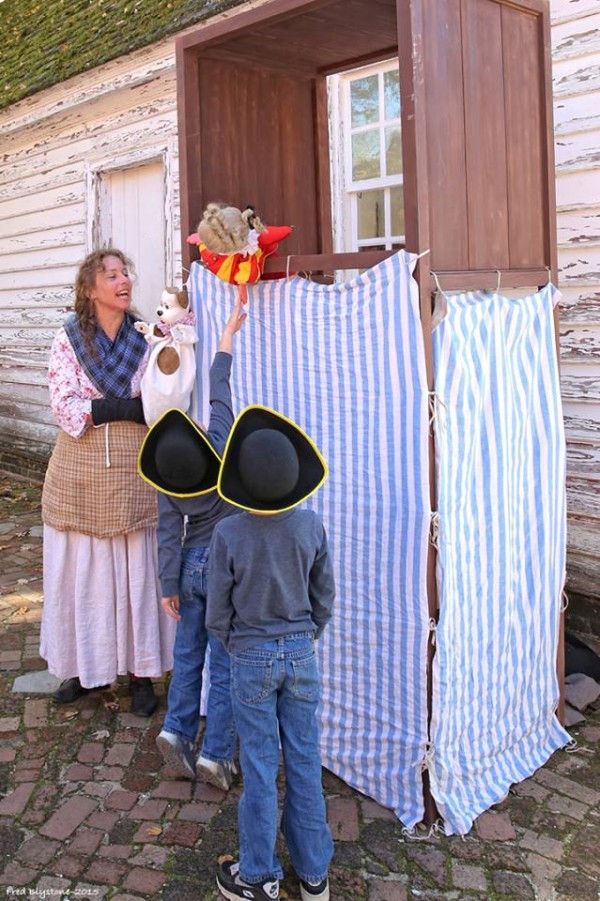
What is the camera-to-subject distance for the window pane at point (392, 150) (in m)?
5.77

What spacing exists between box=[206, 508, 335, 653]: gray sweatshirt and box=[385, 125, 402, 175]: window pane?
144 inches

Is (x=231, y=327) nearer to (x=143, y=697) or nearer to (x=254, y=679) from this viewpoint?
(x=254, y=679)

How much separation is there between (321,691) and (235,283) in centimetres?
168

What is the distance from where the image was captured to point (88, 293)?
13.2 ft

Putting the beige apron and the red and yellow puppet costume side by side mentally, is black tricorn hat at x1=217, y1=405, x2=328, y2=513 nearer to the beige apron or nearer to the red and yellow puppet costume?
the red and yellow puppet costume

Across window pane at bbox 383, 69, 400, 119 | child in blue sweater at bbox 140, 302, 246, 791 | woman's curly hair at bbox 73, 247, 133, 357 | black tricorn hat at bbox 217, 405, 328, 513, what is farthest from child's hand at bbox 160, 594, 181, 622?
window pane at bbox 383, 69, 400, 119

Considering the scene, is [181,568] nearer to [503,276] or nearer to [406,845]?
[406,845]

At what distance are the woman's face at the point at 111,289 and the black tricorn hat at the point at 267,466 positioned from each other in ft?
4.65

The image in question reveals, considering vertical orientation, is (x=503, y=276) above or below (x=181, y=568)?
above

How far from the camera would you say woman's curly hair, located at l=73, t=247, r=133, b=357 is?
3.97 meters

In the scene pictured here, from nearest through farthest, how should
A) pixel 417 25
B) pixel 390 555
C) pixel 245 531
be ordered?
pixel 245 531 < pixel 417 25 < pixel 390 555

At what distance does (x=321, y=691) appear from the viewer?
140 inches

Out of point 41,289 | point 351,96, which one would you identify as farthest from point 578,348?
point 41,289

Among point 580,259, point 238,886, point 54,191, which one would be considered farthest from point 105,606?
point 54,191
